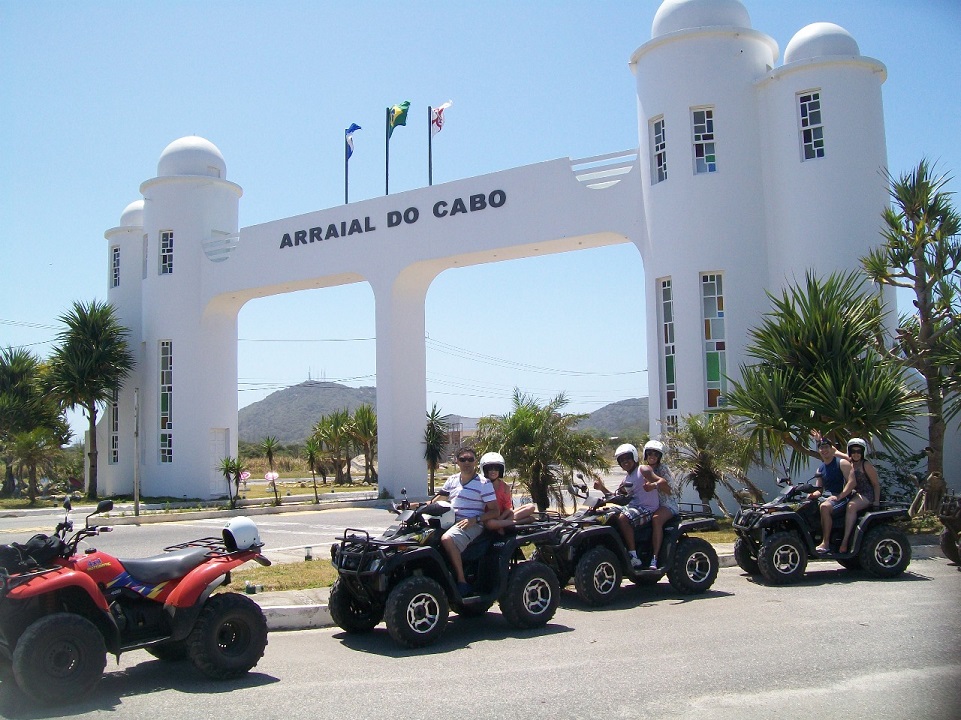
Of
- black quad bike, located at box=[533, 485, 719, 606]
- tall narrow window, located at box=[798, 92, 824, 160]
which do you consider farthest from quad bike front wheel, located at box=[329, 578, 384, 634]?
tall narrow window, located at box=[798, 92, 824, 160]

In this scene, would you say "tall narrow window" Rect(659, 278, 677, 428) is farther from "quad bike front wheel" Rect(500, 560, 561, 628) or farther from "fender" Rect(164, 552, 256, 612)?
"fender" Rect(164, 552, 256, 612)

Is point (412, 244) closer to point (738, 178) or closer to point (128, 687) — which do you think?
→ point (738, 178)

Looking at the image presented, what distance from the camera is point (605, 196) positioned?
2123cm

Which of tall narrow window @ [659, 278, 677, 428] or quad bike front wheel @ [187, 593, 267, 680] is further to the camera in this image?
tall narrow window @ [659, 278, 677, 428]

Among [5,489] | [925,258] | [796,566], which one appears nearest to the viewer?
[796,566]

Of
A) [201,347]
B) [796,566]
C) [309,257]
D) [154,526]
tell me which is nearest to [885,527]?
[796,566]

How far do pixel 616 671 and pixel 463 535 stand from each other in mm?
2080

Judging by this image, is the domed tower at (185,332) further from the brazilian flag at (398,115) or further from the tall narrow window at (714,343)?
the tall narrow window at (714,343)

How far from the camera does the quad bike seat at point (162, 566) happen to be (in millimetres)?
6816

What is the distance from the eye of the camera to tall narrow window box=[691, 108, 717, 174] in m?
19.2

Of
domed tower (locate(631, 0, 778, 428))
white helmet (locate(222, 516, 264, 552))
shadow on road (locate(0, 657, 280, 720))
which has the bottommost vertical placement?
shadow on road (locate(0, 657, 280, 720))

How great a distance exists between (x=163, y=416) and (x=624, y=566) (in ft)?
78.8

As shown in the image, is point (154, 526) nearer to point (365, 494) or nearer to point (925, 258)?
point (365, 494)

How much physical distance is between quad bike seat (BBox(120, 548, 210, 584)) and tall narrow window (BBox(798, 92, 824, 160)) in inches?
620
